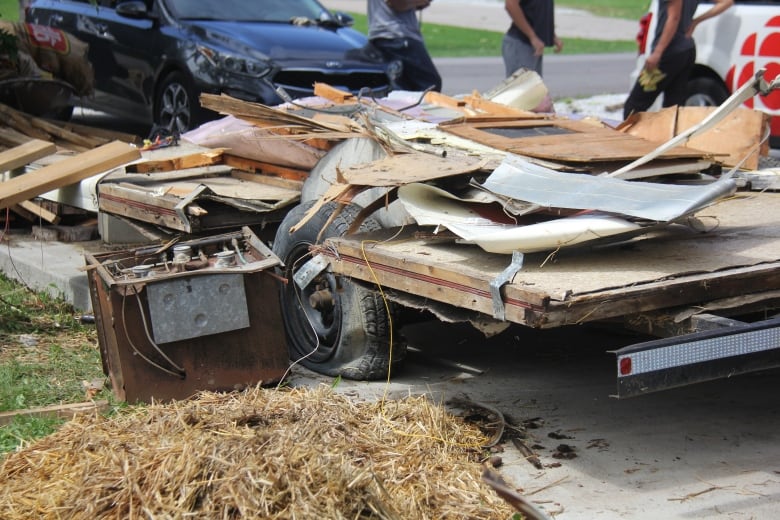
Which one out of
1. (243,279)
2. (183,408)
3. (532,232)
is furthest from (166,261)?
(532,232)

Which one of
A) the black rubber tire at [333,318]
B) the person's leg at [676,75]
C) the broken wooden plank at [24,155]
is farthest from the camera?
the person's leg at [676,75]

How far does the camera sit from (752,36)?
943 cm

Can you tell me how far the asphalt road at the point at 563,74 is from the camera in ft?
60.1

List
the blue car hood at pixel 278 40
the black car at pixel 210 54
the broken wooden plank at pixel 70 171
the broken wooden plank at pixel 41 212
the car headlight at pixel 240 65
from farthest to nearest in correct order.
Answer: the blue car hood at pixel 278 40 < the black car at pixel 210 54 < the car headlight at pixel 240 65 < the broken wooden plank at pixel 41 212 < the broken wooden plank at pixel 70 171

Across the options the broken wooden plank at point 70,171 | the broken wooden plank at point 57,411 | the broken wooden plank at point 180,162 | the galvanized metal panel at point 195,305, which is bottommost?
the broken wooden plank at point 57,411

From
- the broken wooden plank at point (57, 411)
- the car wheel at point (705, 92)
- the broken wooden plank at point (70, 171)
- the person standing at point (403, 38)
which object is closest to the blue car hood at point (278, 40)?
the person standing at point (403, 38)

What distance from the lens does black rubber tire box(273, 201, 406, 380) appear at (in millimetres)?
5355

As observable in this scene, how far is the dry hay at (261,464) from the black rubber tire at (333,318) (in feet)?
2.34

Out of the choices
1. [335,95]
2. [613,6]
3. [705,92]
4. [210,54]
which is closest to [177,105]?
[210,54]

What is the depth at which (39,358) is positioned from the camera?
5.95m

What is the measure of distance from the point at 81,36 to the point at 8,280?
15.8 ft

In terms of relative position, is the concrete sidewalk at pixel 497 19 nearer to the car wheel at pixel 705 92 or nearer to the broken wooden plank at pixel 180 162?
the car wheel at pixel 705 92

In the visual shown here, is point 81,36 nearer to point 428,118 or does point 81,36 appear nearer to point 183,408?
point 428,118

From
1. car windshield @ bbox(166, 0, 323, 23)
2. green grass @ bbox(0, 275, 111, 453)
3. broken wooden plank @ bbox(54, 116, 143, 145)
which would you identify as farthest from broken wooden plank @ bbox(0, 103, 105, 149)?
green grass @ bbox(0, 275, 111, 453)
